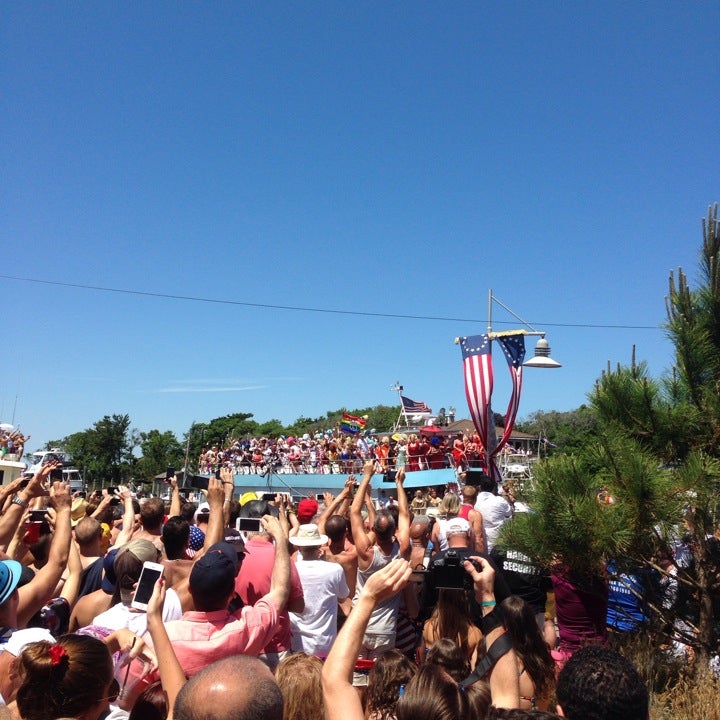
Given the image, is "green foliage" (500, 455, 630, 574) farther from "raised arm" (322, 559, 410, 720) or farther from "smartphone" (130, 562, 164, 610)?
"smartphone" (130, 562, 164, 610)

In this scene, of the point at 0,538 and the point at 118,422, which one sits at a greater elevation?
the point at 118,422

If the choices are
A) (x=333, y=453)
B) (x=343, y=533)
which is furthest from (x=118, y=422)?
(x=343, y=533)

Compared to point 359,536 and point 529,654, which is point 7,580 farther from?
point 359,536

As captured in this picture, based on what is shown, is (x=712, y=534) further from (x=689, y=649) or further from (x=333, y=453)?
(x=333, y=453)

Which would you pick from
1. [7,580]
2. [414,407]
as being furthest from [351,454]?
[7,580]

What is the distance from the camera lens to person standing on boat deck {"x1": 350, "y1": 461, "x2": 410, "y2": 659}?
→ 5.15 m

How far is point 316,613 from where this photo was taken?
4.55m

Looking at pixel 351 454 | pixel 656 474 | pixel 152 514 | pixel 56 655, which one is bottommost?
pixel 56 655

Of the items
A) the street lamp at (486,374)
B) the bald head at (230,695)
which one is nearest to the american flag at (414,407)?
the street lamp at (486,374)

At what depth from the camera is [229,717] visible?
178cm

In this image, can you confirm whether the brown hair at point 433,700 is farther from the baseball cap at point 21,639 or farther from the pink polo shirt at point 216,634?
the baseball cap at point 21,639

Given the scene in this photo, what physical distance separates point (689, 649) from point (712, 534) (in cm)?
103

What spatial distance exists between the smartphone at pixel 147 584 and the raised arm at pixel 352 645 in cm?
97

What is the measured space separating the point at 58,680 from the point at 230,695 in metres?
0.87
